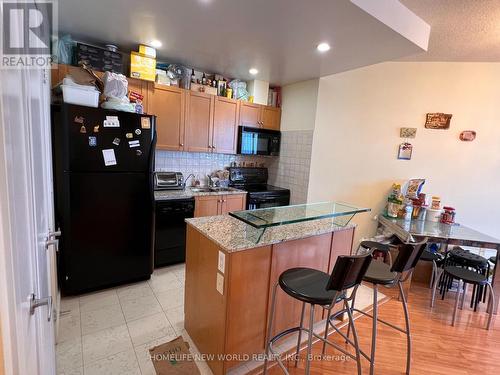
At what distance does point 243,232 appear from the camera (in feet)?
5.82

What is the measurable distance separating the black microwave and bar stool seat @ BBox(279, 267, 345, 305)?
2519 mm

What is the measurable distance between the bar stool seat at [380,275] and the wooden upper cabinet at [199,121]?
2.56m

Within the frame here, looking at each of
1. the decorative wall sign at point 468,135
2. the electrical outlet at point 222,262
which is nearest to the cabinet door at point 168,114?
the electrical outlet at point 222,262

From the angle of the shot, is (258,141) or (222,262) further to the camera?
(258,141)

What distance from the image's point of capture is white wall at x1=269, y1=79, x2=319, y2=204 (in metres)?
3.75

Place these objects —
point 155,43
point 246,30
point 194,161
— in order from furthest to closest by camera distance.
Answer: point 194,161 → point 155,43 → point 246,30

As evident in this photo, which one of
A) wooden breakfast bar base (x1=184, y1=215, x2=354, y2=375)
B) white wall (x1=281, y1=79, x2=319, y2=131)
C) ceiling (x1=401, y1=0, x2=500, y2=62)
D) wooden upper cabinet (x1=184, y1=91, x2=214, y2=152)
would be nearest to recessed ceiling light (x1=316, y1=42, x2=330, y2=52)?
ceiling (x1=401, y1=0, x2=500, y2=62)

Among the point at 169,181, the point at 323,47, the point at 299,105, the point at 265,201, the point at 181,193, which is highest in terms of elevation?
the point at 323,47

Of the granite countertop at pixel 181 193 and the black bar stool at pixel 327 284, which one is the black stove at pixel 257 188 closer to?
the granite countertop at pixel 181 193

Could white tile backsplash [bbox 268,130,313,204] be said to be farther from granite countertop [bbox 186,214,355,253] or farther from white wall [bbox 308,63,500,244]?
granite countertop [bbox 186,214,355,253]

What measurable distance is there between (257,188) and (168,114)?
1729mm

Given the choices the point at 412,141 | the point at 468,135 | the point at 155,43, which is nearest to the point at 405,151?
the point at 412,141

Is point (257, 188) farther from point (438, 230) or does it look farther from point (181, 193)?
point (438, 230)

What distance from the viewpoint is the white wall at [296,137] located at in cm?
375
